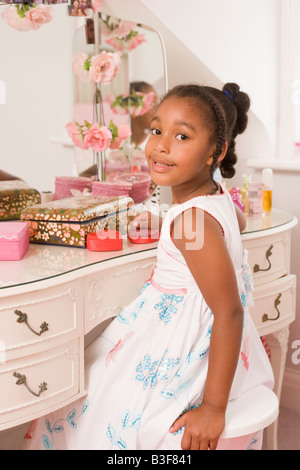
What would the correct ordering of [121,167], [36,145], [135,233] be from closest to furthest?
[135,233]
[36,145]
[121,167]

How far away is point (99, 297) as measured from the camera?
1456 mm

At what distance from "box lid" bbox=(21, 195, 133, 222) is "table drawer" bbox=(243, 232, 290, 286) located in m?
0.40

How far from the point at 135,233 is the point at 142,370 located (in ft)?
1.28

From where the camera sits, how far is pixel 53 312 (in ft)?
4.36

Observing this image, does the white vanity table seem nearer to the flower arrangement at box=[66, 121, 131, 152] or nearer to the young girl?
the young girl

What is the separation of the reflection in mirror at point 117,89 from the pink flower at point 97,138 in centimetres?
1

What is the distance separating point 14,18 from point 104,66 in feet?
1.11

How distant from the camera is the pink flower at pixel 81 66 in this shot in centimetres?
200

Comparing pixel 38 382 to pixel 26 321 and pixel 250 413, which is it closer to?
pixel 26 321

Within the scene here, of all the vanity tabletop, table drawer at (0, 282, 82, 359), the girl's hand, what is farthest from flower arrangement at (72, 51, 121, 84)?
the girl's hand

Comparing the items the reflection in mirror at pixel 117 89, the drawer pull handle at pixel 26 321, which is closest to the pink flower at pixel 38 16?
the reflection in mirror at pixel 117 89

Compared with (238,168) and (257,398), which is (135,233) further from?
(238,168)

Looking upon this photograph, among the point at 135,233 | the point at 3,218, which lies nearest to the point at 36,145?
the point at 3,218

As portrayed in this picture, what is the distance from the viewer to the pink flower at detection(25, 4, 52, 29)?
73.3 inches
